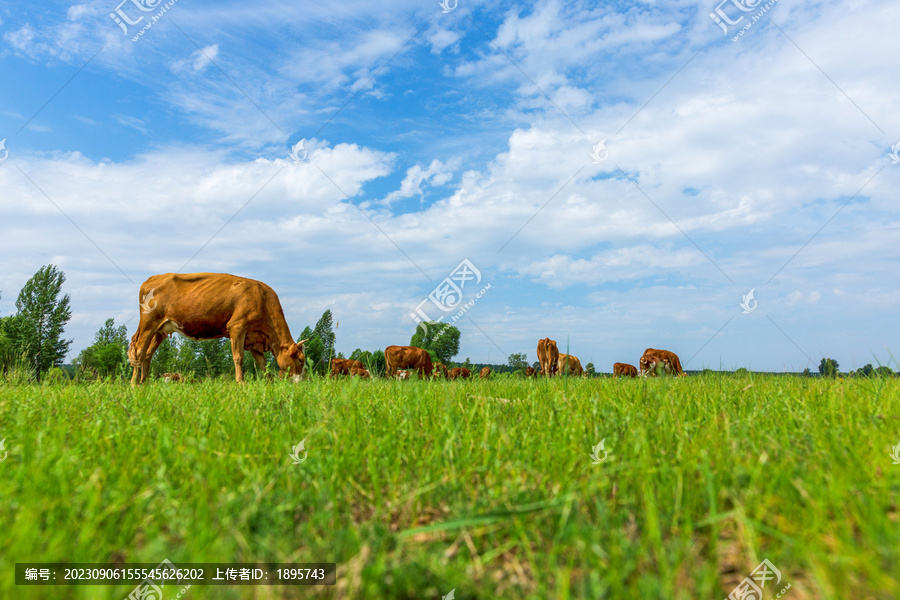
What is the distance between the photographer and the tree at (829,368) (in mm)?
8250

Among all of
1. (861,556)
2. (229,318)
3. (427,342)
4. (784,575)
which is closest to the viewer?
(861,556)

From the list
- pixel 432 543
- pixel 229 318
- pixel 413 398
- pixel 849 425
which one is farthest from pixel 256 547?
pixel 229 318

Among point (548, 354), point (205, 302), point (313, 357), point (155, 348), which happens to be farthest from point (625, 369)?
point (155, 348)

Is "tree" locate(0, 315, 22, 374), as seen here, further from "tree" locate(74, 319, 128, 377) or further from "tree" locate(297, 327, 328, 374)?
"tree" locate(297, 327, 328, 374)

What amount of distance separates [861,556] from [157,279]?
15.9 metres

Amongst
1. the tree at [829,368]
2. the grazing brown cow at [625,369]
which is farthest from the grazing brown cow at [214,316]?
the grazing brown cow at [625,369]

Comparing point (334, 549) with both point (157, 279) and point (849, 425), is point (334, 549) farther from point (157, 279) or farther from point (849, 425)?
point (157, 279)

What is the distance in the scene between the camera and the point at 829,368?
8.25m

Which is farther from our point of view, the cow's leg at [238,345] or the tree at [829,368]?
the cow's leg at [238,345]

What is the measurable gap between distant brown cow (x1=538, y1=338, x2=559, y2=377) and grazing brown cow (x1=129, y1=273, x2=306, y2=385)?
15.2 meters

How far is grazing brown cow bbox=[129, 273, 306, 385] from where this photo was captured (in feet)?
44.4

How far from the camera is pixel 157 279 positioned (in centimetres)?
1429

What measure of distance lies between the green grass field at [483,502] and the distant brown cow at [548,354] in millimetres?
22062

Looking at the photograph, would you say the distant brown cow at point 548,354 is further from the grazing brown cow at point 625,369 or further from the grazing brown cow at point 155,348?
the grazing brown cow at point 155,348
